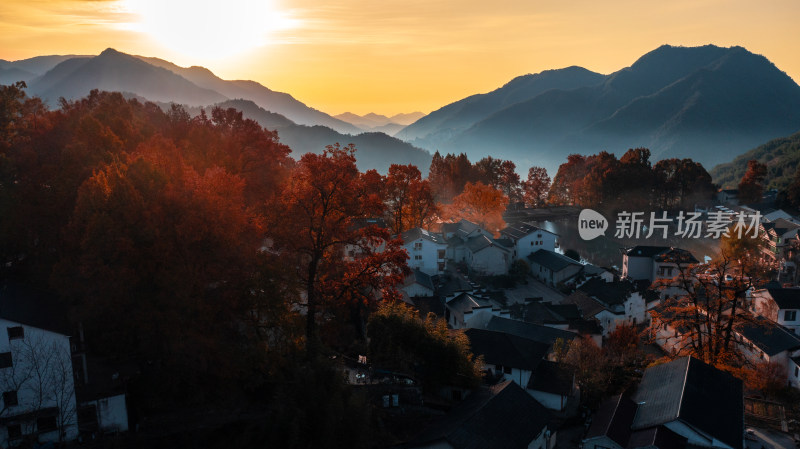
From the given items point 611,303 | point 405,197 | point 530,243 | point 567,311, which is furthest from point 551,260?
point 405,197

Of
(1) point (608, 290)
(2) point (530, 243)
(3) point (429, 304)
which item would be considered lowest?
(1) point (608, 290)

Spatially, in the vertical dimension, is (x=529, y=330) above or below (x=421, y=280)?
below

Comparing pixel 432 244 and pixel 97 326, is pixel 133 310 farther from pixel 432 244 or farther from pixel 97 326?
pixel 432 244

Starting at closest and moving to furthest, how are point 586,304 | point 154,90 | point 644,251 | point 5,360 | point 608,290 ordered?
1. point 5,360
2. point 586,304
3. point 608,290
4. point 644,251
5. point 154,90

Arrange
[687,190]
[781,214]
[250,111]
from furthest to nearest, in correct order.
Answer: [250,111], [687,190], [781,214]

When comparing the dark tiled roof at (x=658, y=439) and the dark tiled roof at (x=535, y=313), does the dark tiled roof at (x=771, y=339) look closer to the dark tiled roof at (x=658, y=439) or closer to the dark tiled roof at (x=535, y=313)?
the dark tiled roof at (x=535, y=313)

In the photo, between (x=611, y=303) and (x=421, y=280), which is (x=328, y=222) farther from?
(x=611, y=303)

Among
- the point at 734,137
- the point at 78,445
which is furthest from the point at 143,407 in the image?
the point at 734,137
